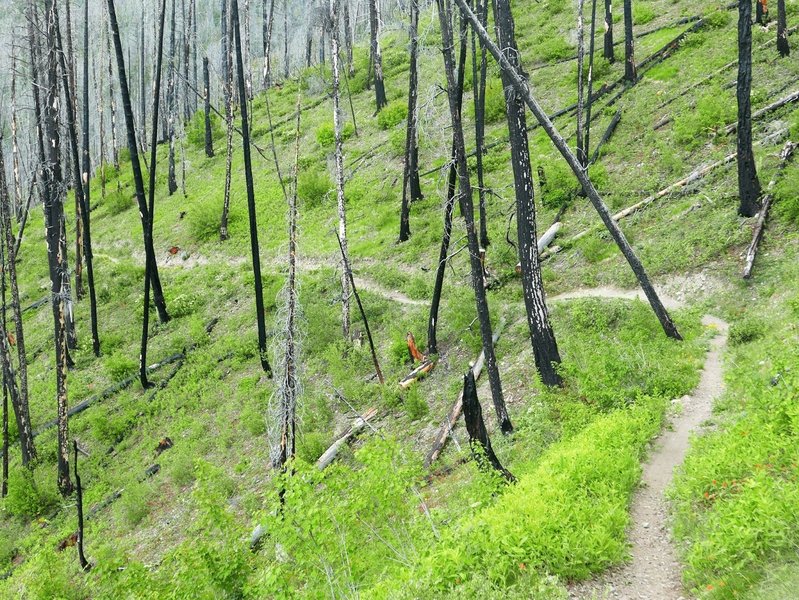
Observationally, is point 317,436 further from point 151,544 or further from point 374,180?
point 374,180

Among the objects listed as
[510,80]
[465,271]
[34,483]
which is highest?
[510,80]

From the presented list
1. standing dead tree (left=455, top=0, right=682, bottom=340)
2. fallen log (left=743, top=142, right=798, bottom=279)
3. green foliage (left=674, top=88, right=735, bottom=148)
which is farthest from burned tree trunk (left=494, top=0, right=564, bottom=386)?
green foliage (left=674, top=88, right=735, bottom=148)

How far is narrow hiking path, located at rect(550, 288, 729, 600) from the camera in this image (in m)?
5.55

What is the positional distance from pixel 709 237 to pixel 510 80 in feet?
25.2

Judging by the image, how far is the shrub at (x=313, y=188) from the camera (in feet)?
95.8

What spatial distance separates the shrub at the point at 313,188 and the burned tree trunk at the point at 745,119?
63.9 feet

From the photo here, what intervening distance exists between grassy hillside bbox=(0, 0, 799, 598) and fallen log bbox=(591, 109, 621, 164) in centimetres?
32

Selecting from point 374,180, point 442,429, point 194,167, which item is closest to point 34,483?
point 442,429

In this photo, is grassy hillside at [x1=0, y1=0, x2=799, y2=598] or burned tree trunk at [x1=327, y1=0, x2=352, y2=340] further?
burned tree trunk at [x1=327, y1=0, x2=352, y2=340]

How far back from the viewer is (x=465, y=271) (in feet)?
64.5

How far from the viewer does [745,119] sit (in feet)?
44.0

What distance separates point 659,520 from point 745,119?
10.9m

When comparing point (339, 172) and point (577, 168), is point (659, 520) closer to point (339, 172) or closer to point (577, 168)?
point (577, 168)

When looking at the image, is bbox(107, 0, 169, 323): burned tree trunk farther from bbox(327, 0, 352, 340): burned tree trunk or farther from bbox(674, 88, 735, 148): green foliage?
bbox(674, 88, 735, 148): green foliage
